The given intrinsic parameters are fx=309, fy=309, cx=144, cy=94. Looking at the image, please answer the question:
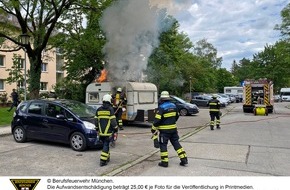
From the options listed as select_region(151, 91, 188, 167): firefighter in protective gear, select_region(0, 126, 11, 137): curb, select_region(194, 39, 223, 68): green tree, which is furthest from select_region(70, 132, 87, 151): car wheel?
select_region(194, 39, 223, 68): green tree

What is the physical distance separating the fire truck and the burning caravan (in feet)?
42.2

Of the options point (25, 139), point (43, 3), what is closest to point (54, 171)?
point (25, 139)

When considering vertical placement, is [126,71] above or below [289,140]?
above

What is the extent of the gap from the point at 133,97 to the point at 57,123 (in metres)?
5.67

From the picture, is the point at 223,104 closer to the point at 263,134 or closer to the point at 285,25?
the point at 285,25

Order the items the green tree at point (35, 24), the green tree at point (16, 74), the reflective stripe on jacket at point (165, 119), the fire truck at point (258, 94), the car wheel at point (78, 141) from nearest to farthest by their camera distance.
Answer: the reflective stripe on jacket at point (165, 119)
the car wheel at point (78, 141)
the green tree at point (35, 24)
the fire truck at point (258, 94)
the green tree at point (16, 74)

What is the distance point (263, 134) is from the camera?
1362 cm

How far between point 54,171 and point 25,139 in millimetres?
4117

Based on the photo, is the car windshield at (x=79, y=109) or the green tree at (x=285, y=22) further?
the green tree at (x=285, y=22)

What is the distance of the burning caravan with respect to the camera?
49.1 ft

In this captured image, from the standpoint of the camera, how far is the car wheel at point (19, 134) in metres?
10.6

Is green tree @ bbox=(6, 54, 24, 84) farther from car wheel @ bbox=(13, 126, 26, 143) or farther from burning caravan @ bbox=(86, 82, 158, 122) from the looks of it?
car wheel @ bbox=(13, 126, 26, 143)

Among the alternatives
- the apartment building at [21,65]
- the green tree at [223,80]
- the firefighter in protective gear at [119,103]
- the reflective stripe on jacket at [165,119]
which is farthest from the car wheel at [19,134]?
the green tree at [223,80]

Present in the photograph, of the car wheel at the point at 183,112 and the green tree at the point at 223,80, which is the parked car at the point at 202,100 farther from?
the green tree at the point at 223,80
